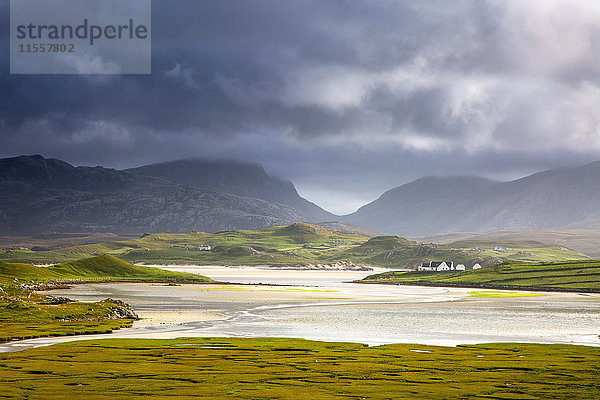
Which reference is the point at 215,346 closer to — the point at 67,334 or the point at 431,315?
the point at 67,334

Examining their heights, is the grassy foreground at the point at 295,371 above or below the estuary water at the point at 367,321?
above

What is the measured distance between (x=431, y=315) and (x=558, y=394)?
209 feet

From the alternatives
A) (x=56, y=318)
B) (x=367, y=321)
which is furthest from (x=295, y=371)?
(x=56, y=318)

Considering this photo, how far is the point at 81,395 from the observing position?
3300cm

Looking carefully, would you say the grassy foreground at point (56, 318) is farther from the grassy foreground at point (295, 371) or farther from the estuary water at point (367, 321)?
the grassy foreground at point (295, 371)

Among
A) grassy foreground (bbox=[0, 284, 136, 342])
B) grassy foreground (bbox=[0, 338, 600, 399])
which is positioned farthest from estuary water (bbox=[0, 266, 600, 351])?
grassy foreground (bbox=[0, 338, 600, 399])

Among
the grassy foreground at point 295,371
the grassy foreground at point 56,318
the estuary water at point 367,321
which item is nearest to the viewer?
the grassy foreground at point 295,371

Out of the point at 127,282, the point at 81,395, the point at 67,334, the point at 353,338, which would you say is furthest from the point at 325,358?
the point at 127,282

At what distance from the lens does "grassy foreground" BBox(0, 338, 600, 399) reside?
114ft

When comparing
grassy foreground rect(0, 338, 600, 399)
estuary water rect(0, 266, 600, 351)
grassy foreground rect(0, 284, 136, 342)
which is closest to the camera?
grassy foreground rect(0, 338, 600, 399)

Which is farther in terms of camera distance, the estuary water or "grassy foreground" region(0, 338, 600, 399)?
the estuary water

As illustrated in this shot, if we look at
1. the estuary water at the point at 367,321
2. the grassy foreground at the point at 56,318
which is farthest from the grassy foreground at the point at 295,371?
the grassy foreground at the point at 56,318

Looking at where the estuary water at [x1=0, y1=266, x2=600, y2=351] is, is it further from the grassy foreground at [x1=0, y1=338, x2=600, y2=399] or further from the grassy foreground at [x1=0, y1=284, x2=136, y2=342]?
the grassy foreground at [x1=0, y1=338, x2=600, y2=399]

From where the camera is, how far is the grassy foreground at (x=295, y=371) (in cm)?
3488
